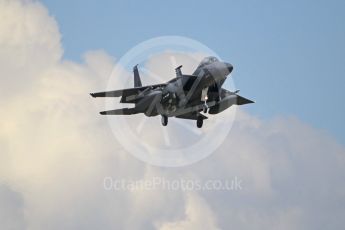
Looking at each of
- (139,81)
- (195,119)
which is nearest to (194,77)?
(195,119)

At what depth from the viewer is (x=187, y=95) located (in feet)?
309

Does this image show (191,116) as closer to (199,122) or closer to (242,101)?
(199,122)

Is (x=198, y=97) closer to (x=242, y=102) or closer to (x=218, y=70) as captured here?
(x=218, y=70)

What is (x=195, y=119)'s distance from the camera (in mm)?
101438

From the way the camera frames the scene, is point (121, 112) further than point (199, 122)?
Yes

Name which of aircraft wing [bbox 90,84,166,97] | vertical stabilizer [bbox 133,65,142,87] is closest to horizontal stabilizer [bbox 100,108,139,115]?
aircraft wing [bbox 90,84,166,97]

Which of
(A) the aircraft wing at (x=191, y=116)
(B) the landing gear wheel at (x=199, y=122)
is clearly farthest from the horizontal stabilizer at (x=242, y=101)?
(B) the landing gear wheel at (x=199, y=122)

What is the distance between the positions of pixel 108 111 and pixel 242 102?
15194 millimetres

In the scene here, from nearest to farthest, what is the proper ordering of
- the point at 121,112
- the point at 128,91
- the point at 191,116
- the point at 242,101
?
the point at 128,91, the point at 121,112, the point at 191,116, the point at 242,101

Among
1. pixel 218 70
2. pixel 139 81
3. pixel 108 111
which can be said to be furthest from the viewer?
pixel 139 81

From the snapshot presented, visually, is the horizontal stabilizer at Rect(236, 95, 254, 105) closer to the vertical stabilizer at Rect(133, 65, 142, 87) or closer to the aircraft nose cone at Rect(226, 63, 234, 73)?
the aircraft nose cone at Rect(226, 63, 234, 73)

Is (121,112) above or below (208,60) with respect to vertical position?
below

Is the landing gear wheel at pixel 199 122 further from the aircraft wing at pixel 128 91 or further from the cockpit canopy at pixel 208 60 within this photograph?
the cockpit canopy at pixel 208 60

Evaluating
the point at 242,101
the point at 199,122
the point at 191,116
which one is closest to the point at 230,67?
the point at 199,122
